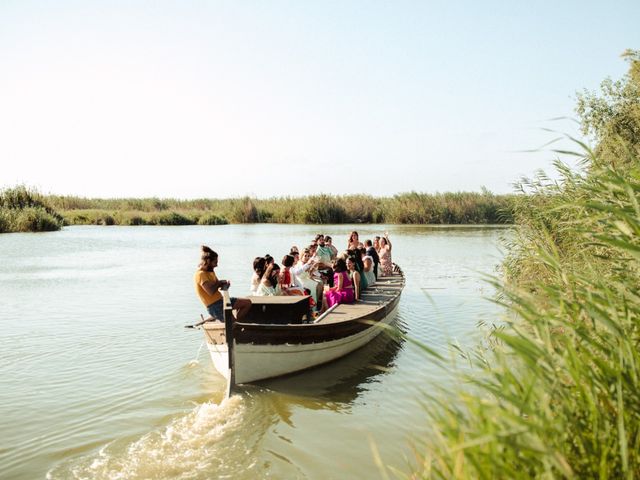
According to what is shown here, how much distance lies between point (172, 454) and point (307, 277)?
585 cm

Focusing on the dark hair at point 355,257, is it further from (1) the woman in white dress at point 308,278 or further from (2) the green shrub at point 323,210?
(2) the green shrub at point 323,210

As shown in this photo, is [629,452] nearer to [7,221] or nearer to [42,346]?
[42,346]

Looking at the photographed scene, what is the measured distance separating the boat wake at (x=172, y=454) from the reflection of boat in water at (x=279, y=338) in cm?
104

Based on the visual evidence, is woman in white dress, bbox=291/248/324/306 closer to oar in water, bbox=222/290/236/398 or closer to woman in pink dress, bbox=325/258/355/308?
woman in pink dress, bbox=325/258/355/308

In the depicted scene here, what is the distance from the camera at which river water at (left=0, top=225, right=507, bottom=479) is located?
5773 millimetres

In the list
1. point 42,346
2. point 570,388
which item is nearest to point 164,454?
point 570,388

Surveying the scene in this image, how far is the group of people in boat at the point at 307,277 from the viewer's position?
26.0 ft

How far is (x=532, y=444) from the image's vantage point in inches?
92.2

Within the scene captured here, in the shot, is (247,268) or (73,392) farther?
(247,268)

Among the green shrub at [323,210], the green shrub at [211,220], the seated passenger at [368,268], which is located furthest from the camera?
the green shrub at [211,220]

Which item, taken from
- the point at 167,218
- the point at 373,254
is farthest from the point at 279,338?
the point at 167,218

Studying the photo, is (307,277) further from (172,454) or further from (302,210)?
(302,210)

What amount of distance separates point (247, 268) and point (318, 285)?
36.5ft

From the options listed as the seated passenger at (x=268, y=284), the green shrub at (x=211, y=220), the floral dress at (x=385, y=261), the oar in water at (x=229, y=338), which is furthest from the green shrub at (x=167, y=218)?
the oar in water at (x=229, y=338)
